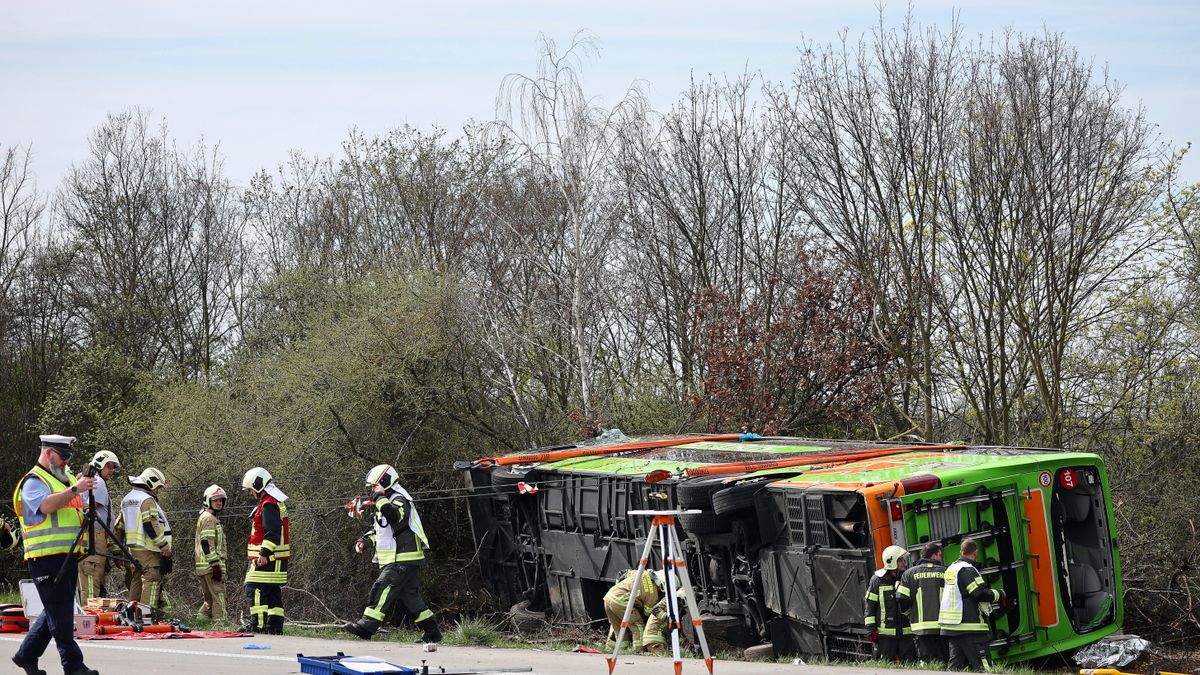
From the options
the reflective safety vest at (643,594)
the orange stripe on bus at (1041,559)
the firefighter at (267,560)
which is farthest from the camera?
the firefighter at (267,560)

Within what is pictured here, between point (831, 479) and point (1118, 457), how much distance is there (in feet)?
26.8

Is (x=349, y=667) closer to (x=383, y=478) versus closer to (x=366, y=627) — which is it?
(x=366, y=627)

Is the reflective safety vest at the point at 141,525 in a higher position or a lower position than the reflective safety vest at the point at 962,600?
higher

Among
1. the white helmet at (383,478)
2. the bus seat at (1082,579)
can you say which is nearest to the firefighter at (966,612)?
the bus seat at (1082,579)

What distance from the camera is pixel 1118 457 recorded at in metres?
17.5

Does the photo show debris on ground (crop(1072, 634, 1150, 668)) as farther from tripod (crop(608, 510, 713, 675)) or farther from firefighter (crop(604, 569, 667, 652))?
tripod (crop(608, 510, 713, 675))

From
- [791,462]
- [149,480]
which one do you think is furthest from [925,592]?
[149,480]

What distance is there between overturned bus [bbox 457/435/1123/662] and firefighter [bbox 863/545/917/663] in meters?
0.11

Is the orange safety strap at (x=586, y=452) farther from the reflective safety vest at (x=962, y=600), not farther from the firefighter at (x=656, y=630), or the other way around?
the reflective safety vest at (x=962, y=600)

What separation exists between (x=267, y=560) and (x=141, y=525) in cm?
240

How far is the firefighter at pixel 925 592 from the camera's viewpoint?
32.9 ft

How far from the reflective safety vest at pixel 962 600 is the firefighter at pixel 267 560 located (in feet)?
19.9

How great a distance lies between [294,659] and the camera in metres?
9.12

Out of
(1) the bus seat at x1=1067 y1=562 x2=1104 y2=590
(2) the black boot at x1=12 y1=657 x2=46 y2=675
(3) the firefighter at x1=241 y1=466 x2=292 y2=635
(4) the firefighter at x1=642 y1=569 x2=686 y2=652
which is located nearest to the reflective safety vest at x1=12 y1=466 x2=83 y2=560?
(2) the black boot at x1=12 y1=657 x2=46 y2=675
